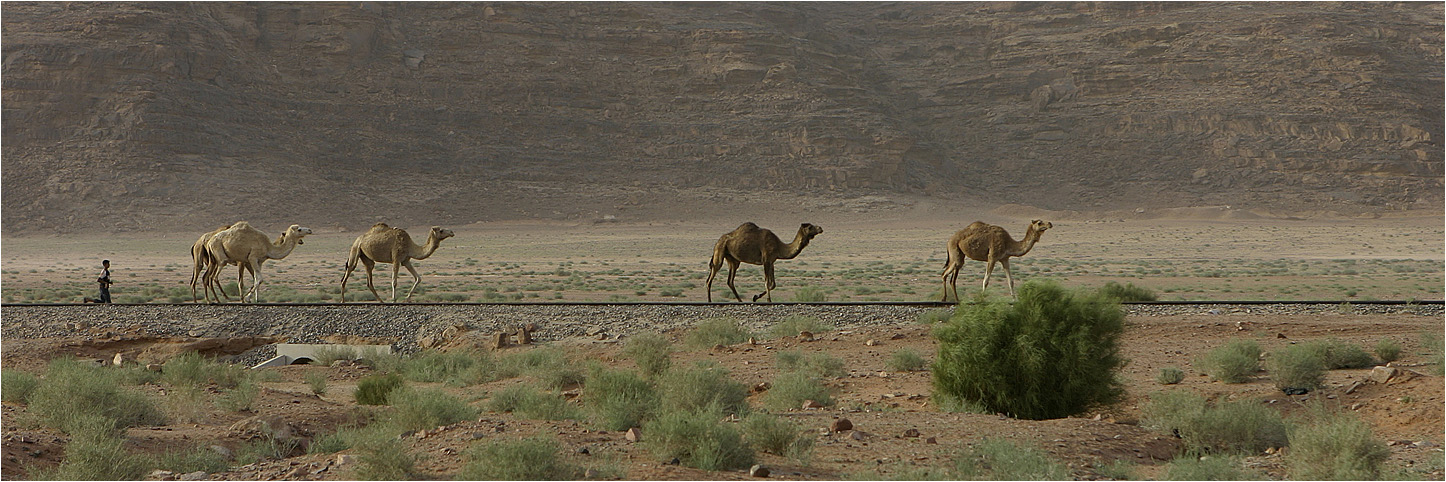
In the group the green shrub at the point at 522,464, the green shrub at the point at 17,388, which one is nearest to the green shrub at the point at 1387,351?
the green shrub at the point at 522,464

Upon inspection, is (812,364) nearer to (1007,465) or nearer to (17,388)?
(1007,465)

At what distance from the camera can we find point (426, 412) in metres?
9.80

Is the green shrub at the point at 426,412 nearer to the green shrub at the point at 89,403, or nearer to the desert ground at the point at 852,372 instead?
the desert ground at the point at 852,372

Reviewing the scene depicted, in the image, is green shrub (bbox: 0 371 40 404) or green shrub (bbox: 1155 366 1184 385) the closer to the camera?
green shrub (bbox: 0 371 40 404)

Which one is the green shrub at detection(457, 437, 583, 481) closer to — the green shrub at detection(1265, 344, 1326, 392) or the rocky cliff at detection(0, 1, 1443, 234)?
the green shrub at detection(1265, 344, 1326, 392)

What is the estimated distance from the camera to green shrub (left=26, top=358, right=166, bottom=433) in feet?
31.9

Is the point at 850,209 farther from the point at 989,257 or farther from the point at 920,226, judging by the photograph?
the point at 989,257

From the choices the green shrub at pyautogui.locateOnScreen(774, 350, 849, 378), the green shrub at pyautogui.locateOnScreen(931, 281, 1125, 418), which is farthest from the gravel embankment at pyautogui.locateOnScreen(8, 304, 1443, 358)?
the green shrub at pyautogui.locateOnScreen(931, 281, 1125, 418)

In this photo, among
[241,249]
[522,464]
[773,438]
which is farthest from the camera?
[241,249]

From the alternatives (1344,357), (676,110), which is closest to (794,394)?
(1344,357)

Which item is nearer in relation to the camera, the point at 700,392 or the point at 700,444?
the point at 700,444

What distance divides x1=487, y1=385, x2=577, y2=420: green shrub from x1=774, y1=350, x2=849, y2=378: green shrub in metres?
3.10

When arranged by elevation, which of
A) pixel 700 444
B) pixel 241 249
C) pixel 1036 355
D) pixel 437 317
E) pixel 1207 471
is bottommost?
pixel 1207 471

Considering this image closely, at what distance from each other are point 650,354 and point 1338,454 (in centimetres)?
769
